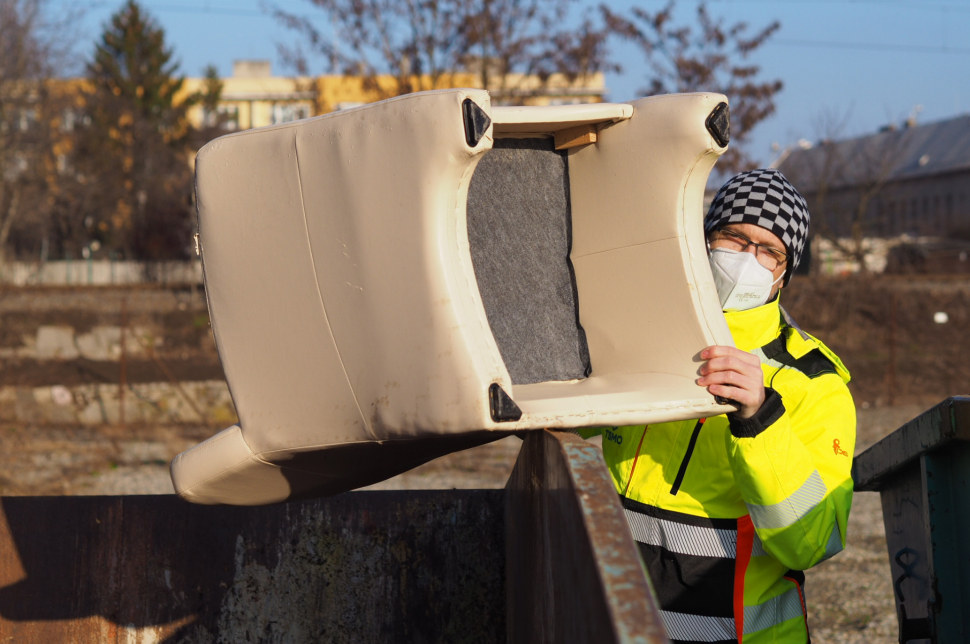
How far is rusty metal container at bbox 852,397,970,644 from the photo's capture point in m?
2.01

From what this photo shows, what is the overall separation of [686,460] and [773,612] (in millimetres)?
359

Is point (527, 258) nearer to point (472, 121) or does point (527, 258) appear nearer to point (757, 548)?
point (472, 121)

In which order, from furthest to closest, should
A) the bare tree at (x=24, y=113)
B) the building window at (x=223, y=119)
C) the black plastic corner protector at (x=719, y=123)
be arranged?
1. the building window at (x=223, y=119)
2. the bare tree at (x=24, y=113)
3. the black plastic corner protector at (x=719, y=123)

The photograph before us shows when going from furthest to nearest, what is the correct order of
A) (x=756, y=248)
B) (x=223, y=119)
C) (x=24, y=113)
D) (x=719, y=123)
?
(x=223, y=119) → (x=24, y=113) → (x=756, y=248) → (x=719, y=123)

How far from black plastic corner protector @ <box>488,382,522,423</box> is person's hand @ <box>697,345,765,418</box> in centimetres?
40

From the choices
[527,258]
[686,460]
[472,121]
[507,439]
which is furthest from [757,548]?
[507,439]

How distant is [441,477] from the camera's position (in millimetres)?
7543

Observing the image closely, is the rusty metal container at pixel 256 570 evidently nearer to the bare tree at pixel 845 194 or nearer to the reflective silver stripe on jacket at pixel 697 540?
the reflective silver stripe on jacket at pixel 697 540

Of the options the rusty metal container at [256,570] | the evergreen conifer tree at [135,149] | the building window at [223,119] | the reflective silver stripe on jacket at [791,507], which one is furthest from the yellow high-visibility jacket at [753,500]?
the building window at [223,119]

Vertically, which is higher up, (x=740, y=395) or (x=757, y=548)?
(x=740, y=395)

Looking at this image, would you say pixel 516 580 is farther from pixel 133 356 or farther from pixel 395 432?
pixel 133 356

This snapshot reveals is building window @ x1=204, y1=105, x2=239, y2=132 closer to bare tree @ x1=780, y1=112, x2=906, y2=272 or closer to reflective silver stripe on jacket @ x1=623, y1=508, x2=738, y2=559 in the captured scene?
bare tree @ x1=780, y1=112, x2=906, y2=272

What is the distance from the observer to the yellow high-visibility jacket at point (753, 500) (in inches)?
64.2

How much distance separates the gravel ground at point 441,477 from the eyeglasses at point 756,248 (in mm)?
2788
